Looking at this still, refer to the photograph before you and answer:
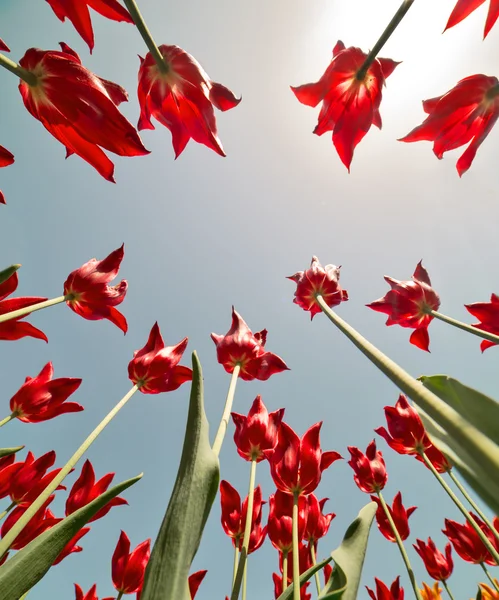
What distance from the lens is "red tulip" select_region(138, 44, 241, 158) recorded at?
2.42ft

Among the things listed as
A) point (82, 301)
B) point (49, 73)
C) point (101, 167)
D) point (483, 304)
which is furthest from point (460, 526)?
point (49, 73)

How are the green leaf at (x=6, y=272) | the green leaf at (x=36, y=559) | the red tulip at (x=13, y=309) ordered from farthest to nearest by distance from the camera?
the red tulip at (x=13, y=309) < the green leaf at (x=6, y=272) < the green leaf at (x=36, y=559)

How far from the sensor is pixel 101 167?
26.5 inches

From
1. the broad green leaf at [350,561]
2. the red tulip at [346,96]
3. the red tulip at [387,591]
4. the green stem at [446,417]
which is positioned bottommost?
the green stem at [446,417]

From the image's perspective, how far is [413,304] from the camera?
1376 millimetres

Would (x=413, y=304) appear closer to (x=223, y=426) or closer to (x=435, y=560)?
(x=223, y=426)

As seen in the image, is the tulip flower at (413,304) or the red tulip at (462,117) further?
the tulip flower at (413,304)

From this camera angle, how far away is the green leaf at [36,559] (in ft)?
1.47

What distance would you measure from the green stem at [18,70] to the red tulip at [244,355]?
830 millimetres

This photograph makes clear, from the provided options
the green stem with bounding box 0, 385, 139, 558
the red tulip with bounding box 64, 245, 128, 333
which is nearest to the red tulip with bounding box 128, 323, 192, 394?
the red tulip with bounding box 64, 245, 128, 333

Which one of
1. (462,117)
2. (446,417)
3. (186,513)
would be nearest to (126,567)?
(186,513)

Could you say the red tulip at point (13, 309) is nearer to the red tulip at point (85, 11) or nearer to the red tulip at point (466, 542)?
the red tulip at point (85, 11)

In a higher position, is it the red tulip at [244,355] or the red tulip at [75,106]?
the red tulip at [244,355]

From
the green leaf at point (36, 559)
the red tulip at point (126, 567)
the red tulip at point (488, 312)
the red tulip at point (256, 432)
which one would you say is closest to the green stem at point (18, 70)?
the green leaf at point (36, 559)
